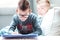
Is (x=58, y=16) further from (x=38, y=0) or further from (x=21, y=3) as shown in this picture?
(x=38, y=0)

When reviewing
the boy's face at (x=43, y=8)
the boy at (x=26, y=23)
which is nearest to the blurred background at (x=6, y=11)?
the boy's face at (x=43, y=8)

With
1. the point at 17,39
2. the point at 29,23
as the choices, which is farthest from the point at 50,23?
the point at 17,39

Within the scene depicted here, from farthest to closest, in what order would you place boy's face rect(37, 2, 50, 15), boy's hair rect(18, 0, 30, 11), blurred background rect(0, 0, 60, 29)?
blurred background rect(0, 0, 60, 29) < boy's face rect(37, 2, 50, 15) < boy's hair rect(18, 0, 30, 11)

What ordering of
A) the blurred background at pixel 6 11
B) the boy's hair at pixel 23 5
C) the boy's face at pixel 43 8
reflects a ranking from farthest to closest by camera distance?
the blurred background at pixel 6 11, the boy's face at pixel 43 8, the boy's hair at pixel 23 5

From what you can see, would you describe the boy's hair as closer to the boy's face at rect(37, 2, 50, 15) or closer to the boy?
the boy

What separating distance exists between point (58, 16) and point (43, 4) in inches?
16.2

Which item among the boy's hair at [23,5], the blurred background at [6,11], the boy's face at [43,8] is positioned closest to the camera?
the boy's hair at [23,5]

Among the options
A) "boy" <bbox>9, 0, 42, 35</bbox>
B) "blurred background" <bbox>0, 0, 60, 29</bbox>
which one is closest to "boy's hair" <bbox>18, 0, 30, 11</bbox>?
"boy" <bbox>9, 0, 42, 35</bbox>

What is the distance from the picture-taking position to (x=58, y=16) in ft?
3.92

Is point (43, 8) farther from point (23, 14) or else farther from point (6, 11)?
point (6, 11)

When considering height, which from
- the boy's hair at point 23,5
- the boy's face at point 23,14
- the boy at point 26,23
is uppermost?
the boy's hair at point 23,5

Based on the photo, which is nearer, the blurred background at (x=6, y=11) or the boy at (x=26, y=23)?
the boy at (x=26, y=23)

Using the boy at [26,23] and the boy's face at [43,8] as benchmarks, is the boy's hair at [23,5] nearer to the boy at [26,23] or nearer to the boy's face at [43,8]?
the boy at [26,23]

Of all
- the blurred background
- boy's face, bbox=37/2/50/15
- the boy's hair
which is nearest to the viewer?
the boy's hair
